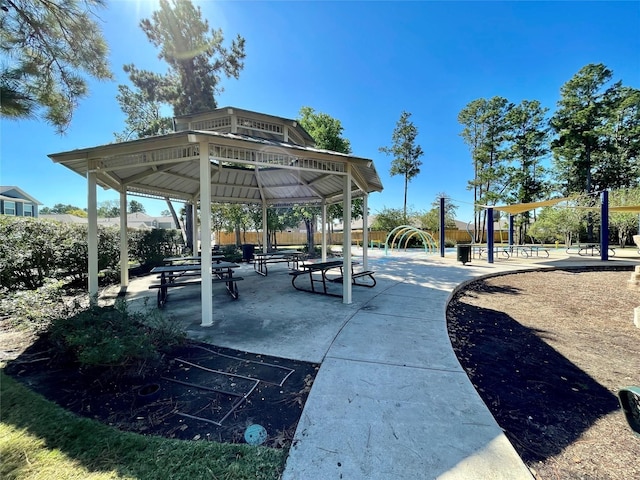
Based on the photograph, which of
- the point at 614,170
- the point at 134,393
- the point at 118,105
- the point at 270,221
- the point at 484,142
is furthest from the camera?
the point at 484,142

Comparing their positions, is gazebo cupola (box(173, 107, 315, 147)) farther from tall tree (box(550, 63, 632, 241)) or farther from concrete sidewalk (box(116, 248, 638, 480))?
tall tree (box(550, 63, 632, 241))

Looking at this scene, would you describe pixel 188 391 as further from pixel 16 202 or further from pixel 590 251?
pixel 16 202

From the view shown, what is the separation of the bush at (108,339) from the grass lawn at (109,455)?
1.72 feet

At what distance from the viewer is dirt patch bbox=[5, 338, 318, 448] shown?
6.78 feet

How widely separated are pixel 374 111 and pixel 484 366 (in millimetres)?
17592

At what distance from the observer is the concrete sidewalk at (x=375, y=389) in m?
1.68

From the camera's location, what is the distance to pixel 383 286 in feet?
24.1

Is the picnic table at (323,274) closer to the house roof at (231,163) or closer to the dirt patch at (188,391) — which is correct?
the house roof at (231,163)

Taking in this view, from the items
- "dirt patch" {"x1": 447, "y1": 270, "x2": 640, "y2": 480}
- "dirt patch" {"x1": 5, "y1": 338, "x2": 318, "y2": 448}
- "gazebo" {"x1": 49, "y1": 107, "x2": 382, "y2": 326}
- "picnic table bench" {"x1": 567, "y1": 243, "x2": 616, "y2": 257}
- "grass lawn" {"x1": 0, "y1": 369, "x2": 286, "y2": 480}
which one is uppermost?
"gazebo" {"x1": 49, "y1": 107, "x2": 382, "y2": 326}

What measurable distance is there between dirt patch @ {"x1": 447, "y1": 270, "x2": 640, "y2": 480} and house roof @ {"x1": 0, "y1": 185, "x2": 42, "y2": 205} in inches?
1411

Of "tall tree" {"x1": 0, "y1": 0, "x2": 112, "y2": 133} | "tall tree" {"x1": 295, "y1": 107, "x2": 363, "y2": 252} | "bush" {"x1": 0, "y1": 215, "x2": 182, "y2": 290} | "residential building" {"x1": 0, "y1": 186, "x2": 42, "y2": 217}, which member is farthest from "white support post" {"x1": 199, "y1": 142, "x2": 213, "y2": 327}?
"residential building" {"x1": 0, "y1": 186, "x2": 42, "y2": 217}

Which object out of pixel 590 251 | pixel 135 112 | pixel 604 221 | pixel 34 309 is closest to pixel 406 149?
pixel 590 251

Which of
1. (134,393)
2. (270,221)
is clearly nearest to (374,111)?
(270,221)

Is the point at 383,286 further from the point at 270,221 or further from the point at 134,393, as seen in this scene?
the point at 270,221
